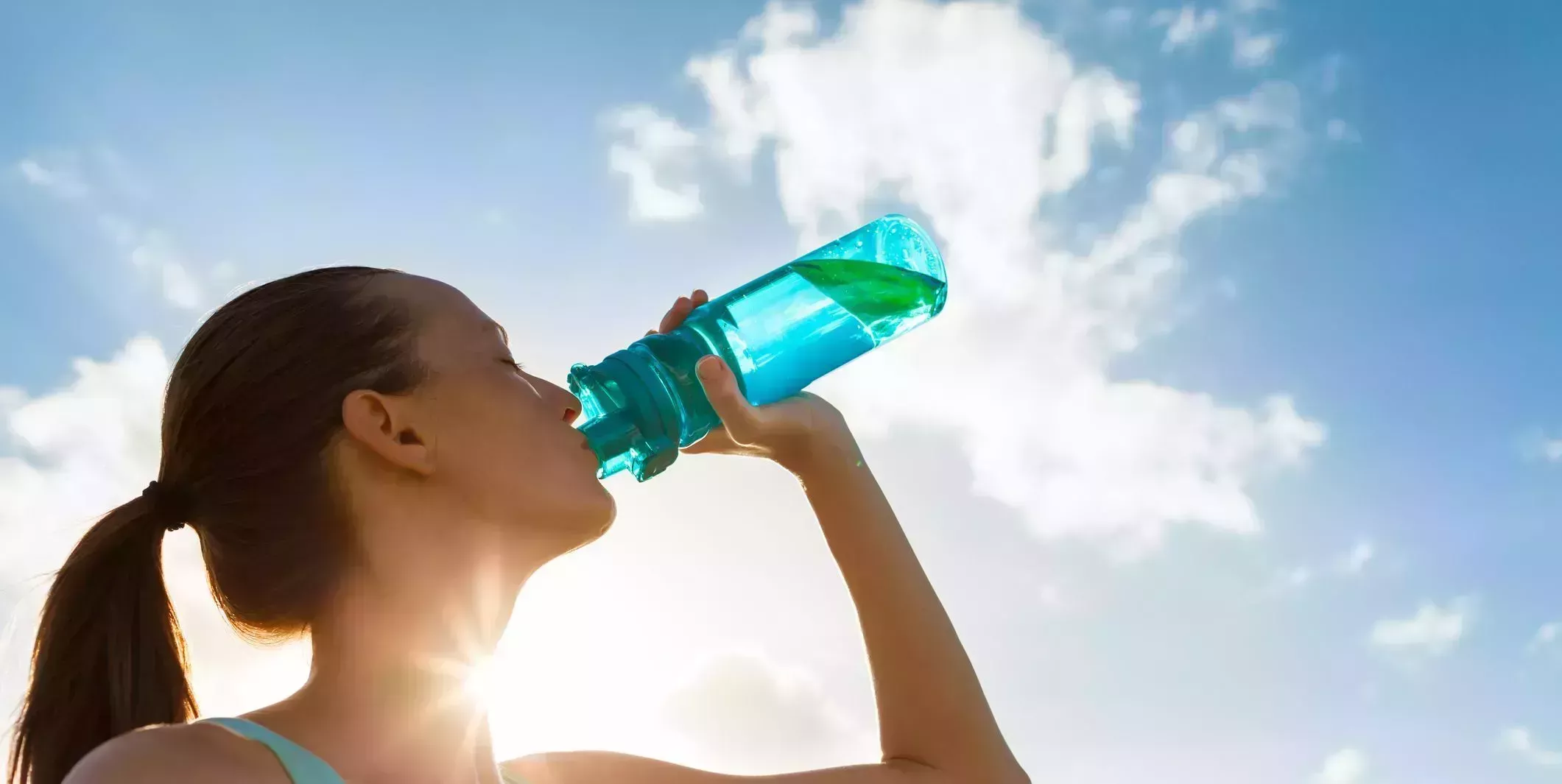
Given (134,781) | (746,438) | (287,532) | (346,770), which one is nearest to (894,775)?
(746,438)

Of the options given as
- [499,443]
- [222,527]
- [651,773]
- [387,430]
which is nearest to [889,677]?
[651,773]

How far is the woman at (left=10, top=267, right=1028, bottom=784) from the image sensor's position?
5.70 feet

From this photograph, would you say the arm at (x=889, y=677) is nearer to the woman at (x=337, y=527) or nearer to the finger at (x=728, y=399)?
the finger at (x=728, y=399)

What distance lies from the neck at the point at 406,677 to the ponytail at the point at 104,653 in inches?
10.3

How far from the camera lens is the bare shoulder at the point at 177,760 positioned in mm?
1315

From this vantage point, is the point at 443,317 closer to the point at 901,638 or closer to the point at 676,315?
the point at 676,315

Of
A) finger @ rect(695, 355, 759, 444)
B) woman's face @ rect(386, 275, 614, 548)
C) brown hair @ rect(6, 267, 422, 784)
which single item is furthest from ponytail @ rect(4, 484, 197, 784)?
finger @ rect(695, 355, 759, 444)

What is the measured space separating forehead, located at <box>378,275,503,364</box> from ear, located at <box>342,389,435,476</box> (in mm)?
121

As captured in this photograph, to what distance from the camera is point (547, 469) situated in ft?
6.11

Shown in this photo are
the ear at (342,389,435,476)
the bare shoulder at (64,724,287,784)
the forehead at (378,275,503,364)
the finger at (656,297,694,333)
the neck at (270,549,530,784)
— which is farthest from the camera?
the finger at (656,297,694,333)

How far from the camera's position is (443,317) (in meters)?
2.03

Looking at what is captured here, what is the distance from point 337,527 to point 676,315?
2.66 ft

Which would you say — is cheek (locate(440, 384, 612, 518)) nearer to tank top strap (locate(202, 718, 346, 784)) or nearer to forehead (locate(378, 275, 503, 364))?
forehead (locate(378, 275, 503, 364))

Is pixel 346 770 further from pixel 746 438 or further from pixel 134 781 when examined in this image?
pixel 746 438
